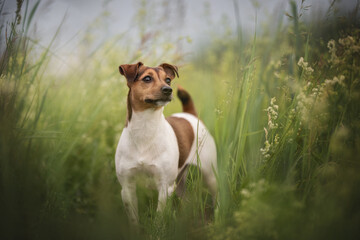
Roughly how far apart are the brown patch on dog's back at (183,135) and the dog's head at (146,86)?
0.64m

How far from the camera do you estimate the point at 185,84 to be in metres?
6.03

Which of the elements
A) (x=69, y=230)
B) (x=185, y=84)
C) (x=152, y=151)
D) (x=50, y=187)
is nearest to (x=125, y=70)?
(x=152, y=151)

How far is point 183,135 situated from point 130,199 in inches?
39.5

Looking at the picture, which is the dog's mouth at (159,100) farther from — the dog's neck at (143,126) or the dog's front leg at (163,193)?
the dog's front leg at (163,193)

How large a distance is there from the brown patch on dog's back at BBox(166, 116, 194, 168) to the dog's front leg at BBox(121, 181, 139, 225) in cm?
61

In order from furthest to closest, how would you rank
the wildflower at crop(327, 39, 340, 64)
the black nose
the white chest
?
Result: the white chest < the black nose < the wildflower at crop(327, 39, 340, 64)

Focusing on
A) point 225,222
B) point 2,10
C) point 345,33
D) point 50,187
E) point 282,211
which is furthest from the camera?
point 50,187

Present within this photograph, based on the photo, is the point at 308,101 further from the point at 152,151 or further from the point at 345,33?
the point at 152,151

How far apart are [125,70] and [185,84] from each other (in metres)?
3.42

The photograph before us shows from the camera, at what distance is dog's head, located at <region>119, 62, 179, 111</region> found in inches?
102

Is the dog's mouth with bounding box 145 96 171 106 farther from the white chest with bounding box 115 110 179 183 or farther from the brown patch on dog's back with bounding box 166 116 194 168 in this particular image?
the brown patch on dog's back with bounding box 166 116 194 168

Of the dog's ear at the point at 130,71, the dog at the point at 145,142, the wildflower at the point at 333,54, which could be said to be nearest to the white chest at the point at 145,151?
the dog at the point at 145,142

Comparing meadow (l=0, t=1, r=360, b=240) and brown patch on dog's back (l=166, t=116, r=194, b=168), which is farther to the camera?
brown patch on dog's back (l=166, t=116, r=194, b=168)

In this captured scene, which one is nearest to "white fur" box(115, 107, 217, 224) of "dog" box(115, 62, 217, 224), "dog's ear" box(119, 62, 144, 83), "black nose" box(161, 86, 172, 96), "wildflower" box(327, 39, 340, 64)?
"dog" box(115, 62, 217, 224)
